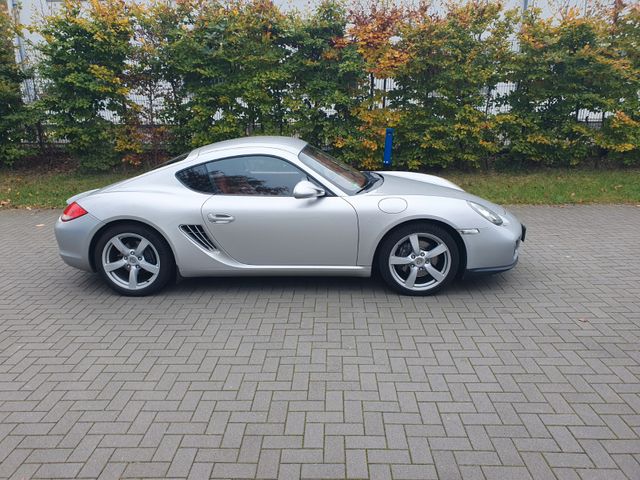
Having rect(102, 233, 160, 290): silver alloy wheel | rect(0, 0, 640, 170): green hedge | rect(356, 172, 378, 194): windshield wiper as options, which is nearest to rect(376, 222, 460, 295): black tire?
rect(356, 172, 378, 194): windshield wiper

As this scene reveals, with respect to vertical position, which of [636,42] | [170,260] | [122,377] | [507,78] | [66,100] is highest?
[636,42]

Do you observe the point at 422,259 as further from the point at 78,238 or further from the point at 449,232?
the point at 78,238

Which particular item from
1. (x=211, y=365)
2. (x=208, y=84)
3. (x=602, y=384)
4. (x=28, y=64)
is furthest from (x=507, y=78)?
(x=28, y=64)

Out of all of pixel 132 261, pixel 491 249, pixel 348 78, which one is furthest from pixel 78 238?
pixel 348 78

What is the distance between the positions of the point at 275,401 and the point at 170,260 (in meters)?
2.21

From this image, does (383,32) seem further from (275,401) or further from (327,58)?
(275,401)

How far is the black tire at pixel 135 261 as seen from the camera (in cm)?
504

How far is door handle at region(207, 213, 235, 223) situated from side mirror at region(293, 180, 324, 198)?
622 millimetres

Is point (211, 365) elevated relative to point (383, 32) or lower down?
lower down

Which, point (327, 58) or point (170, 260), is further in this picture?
point (327, 58)

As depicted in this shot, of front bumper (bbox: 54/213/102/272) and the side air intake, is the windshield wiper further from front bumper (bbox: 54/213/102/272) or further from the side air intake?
front bumper (bbox: 54/213/102/272)

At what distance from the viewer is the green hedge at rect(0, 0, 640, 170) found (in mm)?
9633

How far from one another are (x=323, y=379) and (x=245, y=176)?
7.35 feet

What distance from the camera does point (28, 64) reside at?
10.7 metres
